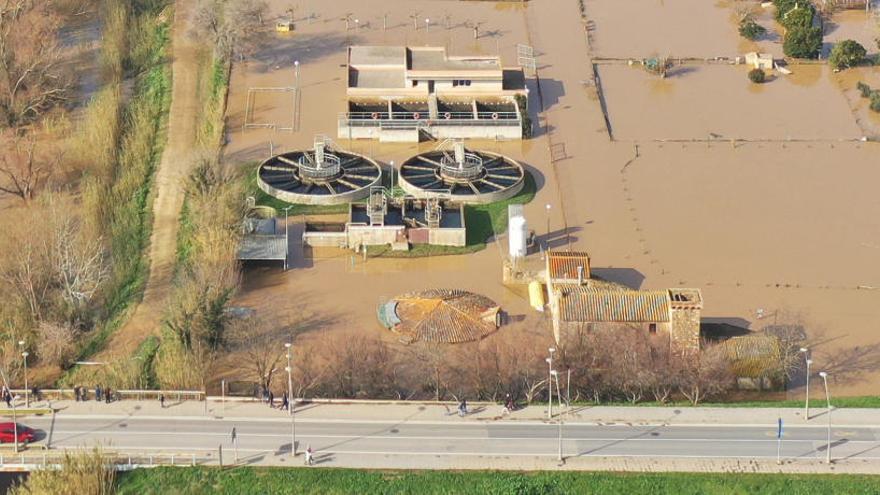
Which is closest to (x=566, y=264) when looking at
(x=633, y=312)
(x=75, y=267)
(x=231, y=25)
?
(x=633, y=312)

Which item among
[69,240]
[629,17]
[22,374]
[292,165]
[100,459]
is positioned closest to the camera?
[100,459]

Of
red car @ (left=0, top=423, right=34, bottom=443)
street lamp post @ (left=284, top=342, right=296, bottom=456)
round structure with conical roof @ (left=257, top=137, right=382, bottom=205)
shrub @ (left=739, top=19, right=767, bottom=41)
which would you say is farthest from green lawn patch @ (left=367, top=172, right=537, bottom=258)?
shrub @ (left=739, top=19, right=767, bottom=41)

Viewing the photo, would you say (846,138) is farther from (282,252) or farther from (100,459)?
(100,459)

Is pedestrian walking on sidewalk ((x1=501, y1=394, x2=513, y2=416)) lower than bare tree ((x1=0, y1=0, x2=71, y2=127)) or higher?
higher

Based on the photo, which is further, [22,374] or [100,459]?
[22,374]

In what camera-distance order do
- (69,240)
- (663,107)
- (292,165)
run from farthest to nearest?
1. (663,107)
2. (292,165)
3. (69,240)

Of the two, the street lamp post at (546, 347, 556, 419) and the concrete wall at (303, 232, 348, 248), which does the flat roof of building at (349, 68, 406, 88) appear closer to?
the concrete wall at (303, 232, 348, 248)

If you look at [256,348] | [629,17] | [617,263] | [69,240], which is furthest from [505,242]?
[629,17]
